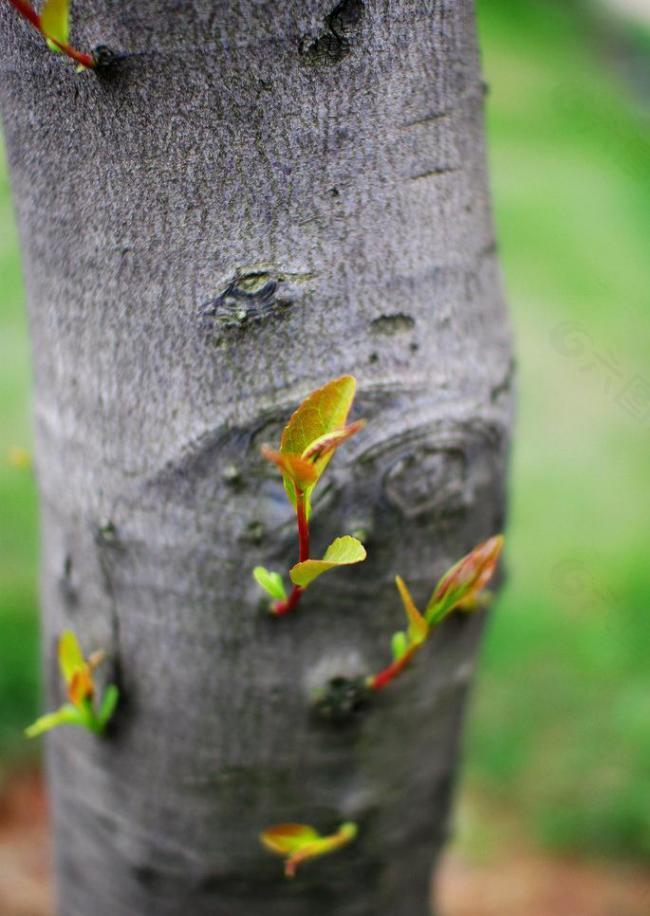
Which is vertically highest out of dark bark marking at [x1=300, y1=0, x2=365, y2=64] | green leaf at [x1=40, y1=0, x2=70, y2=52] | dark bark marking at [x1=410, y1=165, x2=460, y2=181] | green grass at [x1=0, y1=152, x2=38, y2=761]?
dark bark marking at [x1=300, y1=0, x2=365, y2=64]

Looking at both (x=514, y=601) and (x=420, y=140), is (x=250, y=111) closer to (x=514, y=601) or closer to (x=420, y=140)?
(x=420, y=140)

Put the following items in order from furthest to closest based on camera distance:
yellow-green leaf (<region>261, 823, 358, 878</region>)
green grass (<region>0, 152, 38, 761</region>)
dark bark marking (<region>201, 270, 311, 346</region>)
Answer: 1. green grass (<region>0, 152, 38, 761</region>)
2. yellow-green leaf (<region>261, 823, 358, 878</region>)
3. dark bark marking (<region>201, 270, 311, 346</region>)

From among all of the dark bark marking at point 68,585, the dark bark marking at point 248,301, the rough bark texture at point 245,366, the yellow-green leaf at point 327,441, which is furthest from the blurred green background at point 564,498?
the yellow-green leaf at point 327,441

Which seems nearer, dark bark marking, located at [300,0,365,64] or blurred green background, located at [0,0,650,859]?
dark bark marking, located at [300,0,365,64]

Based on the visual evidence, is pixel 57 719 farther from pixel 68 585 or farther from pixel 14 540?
pixel 14 540

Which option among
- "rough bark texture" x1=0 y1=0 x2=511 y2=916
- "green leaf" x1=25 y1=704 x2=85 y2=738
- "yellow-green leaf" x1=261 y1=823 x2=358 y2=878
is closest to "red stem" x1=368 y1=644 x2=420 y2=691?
"rough bark texture" x1=0 y1=0 x2=511 y2=916

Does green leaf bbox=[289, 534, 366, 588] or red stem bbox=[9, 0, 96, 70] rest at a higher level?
red stem bbox=[9, 0, 96, 70]

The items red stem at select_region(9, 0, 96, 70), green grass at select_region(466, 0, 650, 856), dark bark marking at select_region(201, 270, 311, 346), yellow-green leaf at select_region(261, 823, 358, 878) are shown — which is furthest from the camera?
green grass at select_region(466, 0, 650, 856)

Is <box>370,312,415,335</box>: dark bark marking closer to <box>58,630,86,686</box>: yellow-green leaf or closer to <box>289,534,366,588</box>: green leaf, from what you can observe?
<box>289,534,366,588</box>: green leaf
